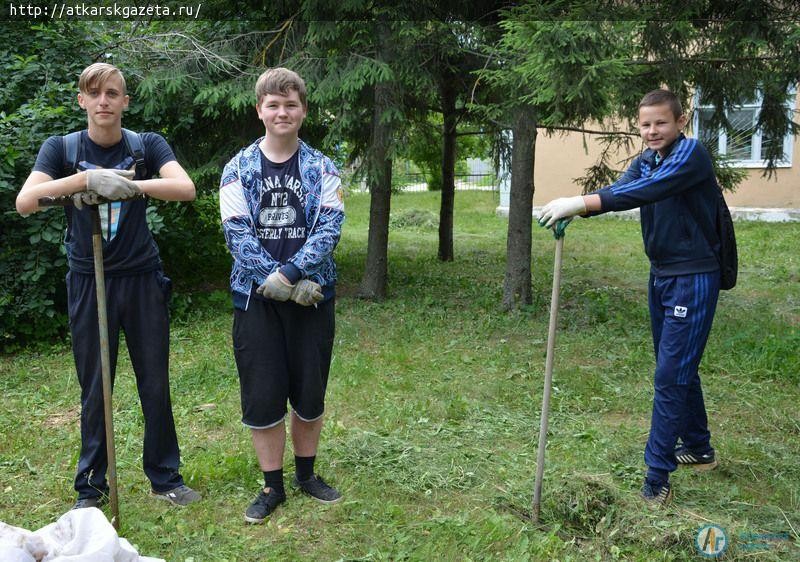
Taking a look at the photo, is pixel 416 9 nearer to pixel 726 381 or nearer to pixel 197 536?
pixel 726 381

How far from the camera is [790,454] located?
4609 mm

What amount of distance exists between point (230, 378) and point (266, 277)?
289 cm

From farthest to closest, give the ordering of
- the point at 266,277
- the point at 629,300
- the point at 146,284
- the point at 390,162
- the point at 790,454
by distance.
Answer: the point at 629,300, the point at 390,162, the point at 790,454, the point at 146,284, the point at 266,277

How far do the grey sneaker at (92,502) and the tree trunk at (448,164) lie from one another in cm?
695

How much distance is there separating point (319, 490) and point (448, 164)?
826 centimetres

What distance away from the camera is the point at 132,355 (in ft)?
12.7

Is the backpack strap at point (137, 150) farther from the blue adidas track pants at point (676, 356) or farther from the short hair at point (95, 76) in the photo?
the blue adidas track pants at point (676, 356)

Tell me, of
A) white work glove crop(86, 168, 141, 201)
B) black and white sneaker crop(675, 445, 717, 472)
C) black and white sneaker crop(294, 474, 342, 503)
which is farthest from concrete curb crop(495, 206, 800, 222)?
white work glove crop(86, 168, 141, 201)

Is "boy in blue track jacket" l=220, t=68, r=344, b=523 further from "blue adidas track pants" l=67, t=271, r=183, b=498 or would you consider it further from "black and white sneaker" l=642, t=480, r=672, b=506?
"black and white sneaker" l=642, t=480, r=672, b=506

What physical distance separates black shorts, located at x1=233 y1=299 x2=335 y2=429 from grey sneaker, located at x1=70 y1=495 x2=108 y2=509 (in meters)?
0.85

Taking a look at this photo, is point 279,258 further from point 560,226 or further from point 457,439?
point 457,439

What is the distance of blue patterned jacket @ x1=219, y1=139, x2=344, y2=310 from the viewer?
138 inches

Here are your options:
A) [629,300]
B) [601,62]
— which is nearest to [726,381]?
[601,62]

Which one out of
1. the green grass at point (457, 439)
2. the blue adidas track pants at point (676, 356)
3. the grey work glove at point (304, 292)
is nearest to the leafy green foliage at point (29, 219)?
the green grass at point (457, 439)
